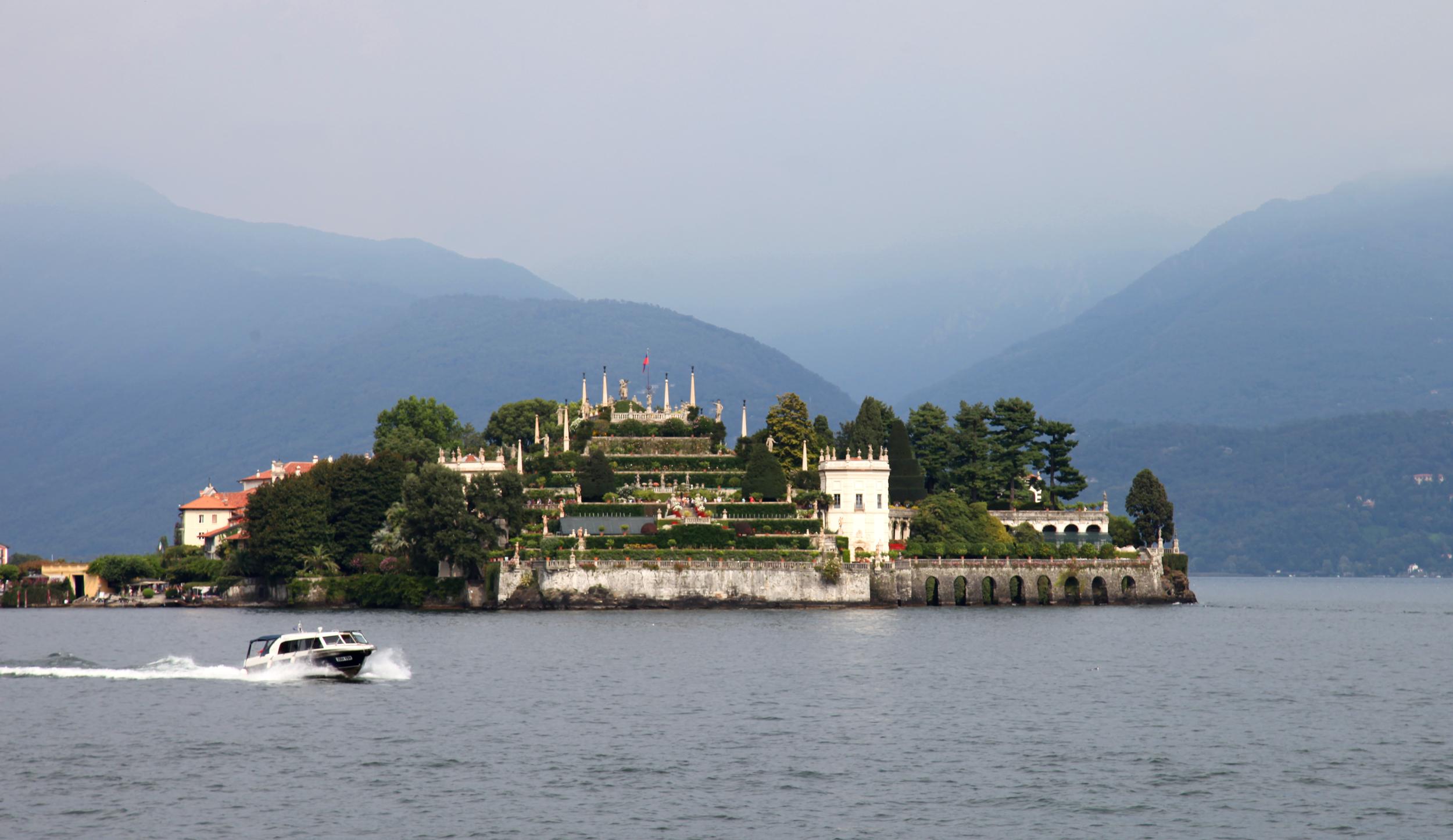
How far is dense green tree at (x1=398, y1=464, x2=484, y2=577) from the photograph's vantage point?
119562mm

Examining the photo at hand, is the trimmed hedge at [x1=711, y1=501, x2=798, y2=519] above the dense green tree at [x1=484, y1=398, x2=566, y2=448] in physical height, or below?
below

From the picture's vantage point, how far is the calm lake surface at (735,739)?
40.8 meters

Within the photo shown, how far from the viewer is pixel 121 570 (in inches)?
5881

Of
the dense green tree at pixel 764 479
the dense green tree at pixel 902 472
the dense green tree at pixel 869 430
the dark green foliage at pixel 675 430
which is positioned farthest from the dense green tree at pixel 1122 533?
the dark green foliage at pixel 675 430

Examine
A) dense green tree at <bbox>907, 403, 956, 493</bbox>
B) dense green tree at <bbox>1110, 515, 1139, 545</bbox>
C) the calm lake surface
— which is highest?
dense green tree at <bbox>907, 403, 956, 493</bbox>

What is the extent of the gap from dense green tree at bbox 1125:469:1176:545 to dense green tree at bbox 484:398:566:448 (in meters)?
61.4

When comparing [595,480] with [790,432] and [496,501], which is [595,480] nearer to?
[496,501]

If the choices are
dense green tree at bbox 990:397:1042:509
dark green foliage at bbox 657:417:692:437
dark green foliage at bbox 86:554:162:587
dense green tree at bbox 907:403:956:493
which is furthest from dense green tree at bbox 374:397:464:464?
dense green tree at bbox 990:397:1042:509

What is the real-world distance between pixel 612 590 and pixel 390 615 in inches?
625

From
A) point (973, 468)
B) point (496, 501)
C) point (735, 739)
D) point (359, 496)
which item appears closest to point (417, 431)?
point (359, 496)

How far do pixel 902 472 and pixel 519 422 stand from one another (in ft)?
175

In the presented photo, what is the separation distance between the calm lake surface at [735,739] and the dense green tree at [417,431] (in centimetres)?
6414

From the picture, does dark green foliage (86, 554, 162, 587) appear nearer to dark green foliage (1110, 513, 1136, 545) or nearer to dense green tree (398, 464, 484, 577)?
dense green tree (398, 464, 484, 577)

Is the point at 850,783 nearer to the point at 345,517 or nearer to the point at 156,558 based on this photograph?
the point at 345,517
